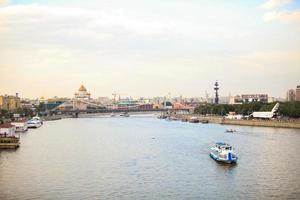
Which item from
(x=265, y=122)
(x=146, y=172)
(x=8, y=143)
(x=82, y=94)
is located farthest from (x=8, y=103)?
(x=82, y=94)

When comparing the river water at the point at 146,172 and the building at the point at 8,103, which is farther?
the building at the point at 8,103

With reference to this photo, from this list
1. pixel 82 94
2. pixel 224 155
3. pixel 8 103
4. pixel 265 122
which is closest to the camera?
pixel 224 155

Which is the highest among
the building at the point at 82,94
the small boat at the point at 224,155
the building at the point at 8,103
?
the building at the point at 82,94

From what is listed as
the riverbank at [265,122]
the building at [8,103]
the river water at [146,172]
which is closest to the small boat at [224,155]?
the river water at [146,172]

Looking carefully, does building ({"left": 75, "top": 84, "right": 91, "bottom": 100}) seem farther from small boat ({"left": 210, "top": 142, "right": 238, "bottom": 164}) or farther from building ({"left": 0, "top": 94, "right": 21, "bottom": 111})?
small boat ({"left": 210, "top": 142, "right": 238, "bottom": 164})

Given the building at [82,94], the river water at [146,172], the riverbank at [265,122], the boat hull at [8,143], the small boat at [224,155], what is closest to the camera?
the river water at [146,172]

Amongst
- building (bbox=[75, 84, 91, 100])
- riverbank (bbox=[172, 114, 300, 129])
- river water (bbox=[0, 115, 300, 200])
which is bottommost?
river water (bbox=[0, 115, 300, 200])

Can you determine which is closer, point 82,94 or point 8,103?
point 8,103

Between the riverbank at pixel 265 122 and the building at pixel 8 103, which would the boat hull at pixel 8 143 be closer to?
the riverbank at pixel 265 122

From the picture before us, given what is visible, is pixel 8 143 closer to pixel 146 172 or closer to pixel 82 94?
pixel 146 172

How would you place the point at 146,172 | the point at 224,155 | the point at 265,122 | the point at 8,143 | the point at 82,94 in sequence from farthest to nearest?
the point at 82,94
the point at 265,122
the point at 8,143
the point at 224,155
the point at 146,172

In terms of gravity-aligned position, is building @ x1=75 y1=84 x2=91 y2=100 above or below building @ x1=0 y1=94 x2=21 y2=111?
above

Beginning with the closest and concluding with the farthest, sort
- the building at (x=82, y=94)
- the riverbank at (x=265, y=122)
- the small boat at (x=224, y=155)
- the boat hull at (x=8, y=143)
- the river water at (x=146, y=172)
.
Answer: the river water at (x=146, y=172) → the small boat at (x=224, y=155) → the boat hull at (x=8, y=143) → the riverbank at (x=265, y=122) → the building at (x=82, y=94)

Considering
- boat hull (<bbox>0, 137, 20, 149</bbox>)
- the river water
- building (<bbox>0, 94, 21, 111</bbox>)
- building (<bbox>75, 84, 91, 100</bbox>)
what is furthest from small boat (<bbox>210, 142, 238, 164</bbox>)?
building (<bbox>75, 84, 91, 100</bbox>)
